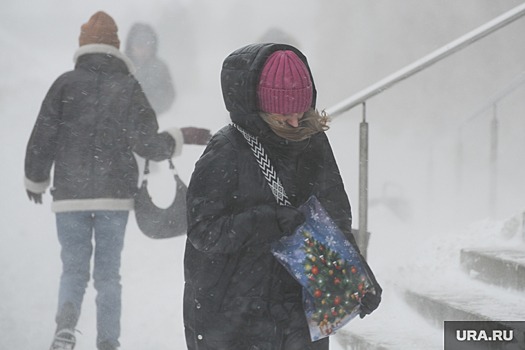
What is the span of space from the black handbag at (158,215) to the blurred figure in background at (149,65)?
261cm

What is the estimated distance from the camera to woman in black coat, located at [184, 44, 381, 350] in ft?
7.40

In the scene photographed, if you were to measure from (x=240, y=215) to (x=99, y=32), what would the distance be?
2.44 meters

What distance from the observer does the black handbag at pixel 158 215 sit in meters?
4.41

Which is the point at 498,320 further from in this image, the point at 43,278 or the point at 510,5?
the point at 510,5

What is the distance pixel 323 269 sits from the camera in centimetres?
226

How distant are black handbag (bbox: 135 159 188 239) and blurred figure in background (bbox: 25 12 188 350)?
9 cm

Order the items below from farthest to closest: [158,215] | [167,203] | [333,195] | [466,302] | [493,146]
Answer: [167,203] < [493,146] < [158,215] < [466,302] < [333,195]

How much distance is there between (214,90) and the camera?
44.4 feet

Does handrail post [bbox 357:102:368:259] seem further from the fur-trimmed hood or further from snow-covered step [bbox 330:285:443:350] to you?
the fur-trimmed hood

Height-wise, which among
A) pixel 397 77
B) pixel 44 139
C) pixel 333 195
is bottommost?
pixel 333 195

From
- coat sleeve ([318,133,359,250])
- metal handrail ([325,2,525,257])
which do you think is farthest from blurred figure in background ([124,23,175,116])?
coat sleeve ([318,133,359,250])

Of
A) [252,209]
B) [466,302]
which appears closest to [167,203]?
[466,302]

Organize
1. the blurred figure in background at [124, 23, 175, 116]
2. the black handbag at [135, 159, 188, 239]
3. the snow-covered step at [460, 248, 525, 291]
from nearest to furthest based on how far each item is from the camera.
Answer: the snow-covered step at [460, 248, 525, 291], the black handbag at [135, 159, 188, 239], the blurred figure in background at [124, 23, 175, 116]

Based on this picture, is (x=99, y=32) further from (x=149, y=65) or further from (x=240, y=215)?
(x=149, y=65)
